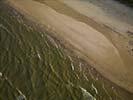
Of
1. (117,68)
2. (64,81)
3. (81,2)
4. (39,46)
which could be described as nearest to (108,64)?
(117,68)

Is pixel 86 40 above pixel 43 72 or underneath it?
above

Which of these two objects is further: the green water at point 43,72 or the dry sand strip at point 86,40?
the dry sand strip at point 86,40

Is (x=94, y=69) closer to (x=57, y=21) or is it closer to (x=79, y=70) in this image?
(x=79, y=70)

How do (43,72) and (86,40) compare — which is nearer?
(43,72)

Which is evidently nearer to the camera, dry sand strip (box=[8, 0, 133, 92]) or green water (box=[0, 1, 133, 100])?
green water (box=[0, 1, 133, 100])
